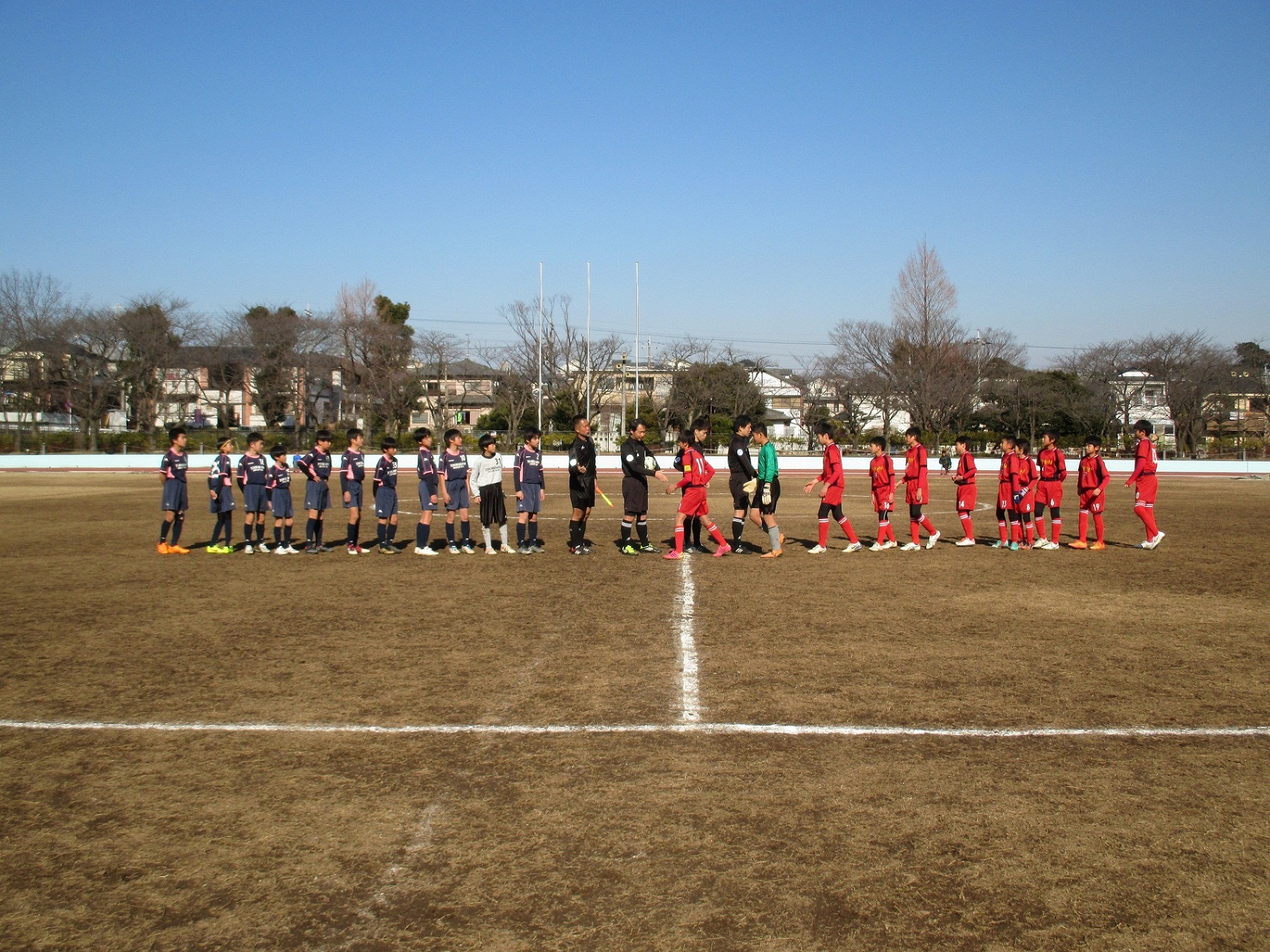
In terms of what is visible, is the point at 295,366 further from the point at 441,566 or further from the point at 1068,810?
the point at 1068,810

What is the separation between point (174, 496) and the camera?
1378 cm

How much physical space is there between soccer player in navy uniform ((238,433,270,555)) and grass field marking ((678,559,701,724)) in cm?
649

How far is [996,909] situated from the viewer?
3.57 meters

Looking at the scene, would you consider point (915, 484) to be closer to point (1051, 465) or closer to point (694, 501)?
point (1051, 465)

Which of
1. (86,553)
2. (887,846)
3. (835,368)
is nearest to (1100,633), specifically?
(887,846)

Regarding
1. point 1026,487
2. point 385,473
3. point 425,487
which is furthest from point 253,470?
point 1026,487

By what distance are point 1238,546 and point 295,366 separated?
183 feet

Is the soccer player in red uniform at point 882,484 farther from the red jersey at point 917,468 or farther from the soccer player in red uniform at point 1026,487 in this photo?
the soccer player in red uniform at point 1026,487

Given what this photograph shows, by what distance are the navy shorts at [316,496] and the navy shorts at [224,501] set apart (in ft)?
3.45

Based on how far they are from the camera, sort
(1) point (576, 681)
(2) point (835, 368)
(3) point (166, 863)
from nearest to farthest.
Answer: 1. (3) point (166, 863)
2. (1) point (576, 681)
3. (2) point (835, 368)

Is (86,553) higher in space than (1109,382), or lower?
lower

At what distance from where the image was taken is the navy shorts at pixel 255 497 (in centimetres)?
1377

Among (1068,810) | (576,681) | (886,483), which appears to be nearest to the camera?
(1068,810)

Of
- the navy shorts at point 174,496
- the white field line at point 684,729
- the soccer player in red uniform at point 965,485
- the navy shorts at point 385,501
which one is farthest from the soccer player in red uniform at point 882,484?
the navy shorts at point 174,496
